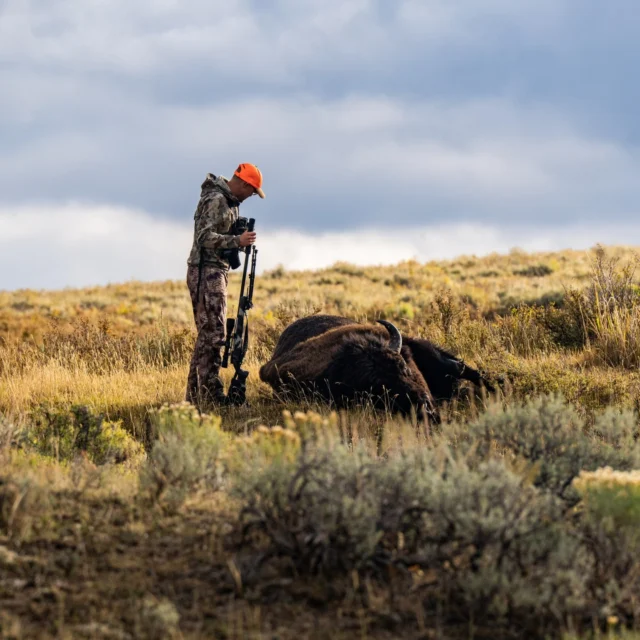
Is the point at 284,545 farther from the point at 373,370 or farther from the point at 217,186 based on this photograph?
the point at 217,186

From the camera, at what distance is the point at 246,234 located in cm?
1020

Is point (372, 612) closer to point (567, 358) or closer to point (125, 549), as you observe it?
point (125, 549)

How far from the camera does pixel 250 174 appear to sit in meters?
10.6

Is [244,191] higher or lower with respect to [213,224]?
higher

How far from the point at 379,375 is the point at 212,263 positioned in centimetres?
266

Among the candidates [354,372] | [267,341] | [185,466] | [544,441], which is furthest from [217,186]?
[544,441]

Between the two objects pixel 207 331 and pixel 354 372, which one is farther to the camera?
pixel 207 331

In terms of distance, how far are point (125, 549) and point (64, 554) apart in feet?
1.12

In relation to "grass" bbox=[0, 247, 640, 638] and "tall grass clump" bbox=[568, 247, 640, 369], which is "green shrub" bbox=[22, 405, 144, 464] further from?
"tall grass clump" bbox=[568, 247, 640, 369]

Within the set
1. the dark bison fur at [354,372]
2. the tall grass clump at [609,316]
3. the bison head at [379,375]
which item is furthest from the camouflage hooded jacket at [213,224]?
the tall grass clump at [609,316]

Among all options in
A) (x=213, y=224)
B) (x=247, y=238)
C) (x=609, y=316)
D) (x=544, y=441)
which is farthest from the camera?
(x=609, y=316)

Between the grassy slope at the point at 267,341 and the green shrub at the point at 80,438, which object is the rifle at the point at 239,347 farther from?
the green shrub at the point at 80,438

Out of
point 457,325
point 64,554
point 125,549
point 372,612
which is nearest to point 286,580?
point 372,612

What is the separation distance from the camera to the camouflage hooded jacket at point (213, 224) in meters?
10.3
